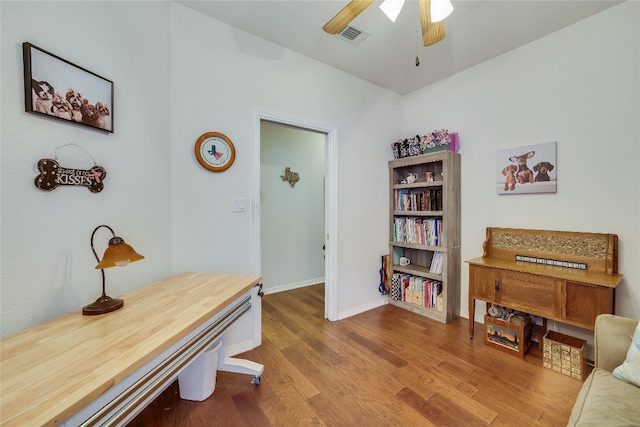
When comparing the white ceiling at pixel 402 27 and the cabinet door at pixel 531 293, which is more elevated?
the white ceiling at pixel 402 27

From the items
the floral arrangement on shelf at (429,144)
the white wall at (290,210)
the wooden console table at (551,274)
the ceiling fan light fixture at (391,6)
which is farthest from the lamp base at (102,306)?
the floral arrangement on shelf at (429,144)

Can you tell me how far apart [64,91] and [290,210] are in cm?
276

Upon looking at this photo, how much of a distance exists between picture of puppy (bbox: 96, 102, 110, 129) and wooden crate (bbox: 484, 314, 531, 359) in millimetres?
3120

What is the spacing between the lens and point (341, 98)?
9.14 ft

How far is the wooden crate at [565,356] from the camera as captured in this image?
1767 mm

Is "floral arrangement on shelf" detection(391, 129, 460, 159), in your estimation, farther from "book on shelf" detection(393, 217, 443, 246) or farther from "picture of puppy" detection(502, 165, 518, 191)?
"book on shelf" detection(393, 217, 443, 246)

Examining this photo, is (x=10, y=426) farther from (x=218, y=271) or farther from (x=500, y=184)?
(x=500, y=184)

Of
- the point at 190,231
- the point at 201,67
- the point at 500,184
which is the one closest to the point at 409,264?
the point at 500,184

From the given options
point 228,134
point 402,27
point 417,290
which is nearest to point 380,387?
point 417,290

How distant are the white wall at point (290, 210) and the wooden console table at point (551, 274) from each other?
7.56 feet

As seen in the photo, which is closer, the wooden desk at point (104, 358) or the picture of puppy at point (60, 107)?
the wooden desk at point (104, 358)

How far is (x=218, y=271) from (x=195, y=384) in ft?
2.50

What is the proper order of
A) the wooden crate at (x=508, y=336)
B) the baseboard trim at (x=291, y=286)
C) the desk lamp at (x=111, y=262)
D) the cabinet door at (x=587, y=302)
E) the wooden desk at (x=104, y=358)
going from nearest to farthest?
the wooden desk at (x=104, y=358)
the desk lamp at (x=111, y=262)
the cabinet door at (x=587, y=302)
the wooden crate at (x=508, y=336)
the baseboard trim at (x=291, y=286)

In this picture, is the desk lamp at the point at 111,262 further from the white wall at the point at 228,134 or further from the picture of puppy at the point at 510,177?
the picture of puppy at the point at 510,177
